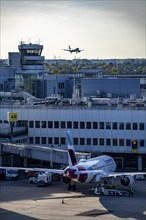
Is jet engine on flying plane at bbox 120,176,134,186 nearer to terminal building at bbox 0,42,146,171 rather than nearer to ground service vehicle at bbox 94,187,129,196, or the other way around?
ground service vehicle at bbox 94,187,129,196

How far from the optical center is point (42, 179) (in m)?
66.6

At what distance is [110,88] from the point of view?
404ft

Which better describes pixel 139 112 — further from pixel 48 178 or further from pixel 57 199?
pixel 57 199

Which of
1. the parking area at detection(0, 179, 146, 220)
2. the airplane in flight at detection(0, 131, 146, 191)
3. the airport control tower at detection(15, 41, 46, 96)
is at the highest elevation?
the airport control tower at detection(15, 41, 46, 96)

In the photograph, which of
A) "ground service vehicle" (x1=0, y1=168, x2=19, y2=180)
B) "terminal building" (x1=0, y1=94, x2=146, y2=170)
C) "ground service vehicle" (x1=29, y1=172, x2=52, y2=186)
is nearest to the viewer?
"ground service vehicle" (x1=29, y1=172, x2=52, y2=186)

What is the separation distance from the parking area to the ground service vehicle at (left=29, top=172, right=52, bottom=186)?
0.60 metres

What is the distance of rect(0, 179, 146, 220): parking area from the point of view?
165 feet

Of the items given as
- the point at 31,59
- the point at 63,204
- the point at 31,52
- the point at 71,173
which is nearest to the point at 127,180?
the point at 71,173

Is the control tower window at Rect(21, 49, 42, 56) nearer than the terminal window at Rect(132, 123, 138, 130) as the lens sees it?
No

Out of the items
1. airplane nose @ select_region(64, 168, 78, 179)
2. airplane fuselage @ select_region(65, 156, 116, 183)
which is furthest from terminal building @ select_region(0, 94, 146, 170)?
airplane nose @ select_region(64, 168, 78, 179)

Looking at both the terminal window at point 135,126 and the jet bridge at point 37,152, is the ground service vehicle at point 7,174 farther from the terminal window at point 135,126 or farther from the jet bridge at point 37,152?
the terminal window at point 135,126

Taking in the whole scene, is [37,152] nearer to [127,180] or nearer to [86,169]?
[86,169]

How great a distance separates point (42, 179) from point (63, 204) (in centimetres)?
1129

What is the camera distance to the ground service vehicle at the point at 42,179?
66562 millimetres
